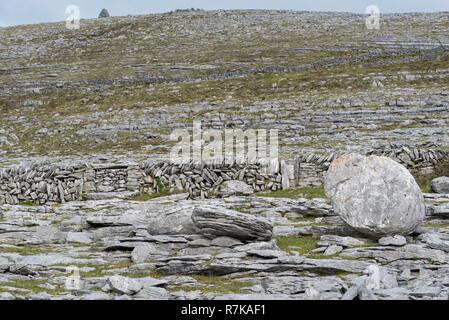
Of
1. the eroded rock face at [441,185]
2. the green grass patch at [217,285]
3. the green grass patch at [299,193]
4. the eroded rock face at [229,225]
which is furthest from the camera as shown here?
the green grass patch at [299,193]

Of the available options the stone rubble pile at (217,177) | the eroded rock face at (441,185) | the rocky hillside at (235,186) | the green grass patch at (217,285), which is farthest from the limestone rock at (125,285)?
the eroded rock face at (441,185)

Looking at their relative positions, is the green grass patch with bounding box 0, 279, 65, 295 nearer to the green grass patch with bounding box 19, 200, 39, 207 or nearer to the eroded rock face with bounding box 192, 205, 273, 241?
the eroded rock face with bounding box 192, 205, 273, 241

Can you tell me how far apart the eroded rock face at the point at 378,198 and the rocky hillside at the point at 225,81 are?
16286mm

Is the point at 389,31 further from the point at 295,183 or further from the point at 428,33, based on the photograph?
the point at 295,183

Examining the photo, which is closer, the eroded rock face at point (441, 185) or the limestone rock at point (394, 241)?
the limestone rock at point (394, 241)

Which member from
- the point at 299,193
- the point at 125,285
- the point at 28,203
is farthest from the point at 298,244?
the point at 28,203

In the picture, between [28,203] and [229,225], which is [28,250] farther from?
[28,203]

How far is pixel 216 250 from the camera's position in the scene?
16.4 metres

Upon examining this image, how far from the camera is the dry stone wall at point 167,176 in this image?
27.6 metres

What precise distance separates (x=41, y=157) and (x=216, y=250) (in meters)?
25.2

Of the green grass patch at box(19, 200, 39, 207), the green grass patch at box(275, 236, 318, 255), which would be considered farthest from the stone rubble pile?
the green grass patch at box(275, 236, 318, 255)

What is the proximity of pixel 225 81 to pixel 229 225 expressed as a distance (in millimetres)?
45264

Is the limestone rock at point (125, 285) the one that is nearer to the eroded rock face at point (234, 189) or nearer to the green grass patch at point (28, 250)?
the green grass patch at point (28, 250)
